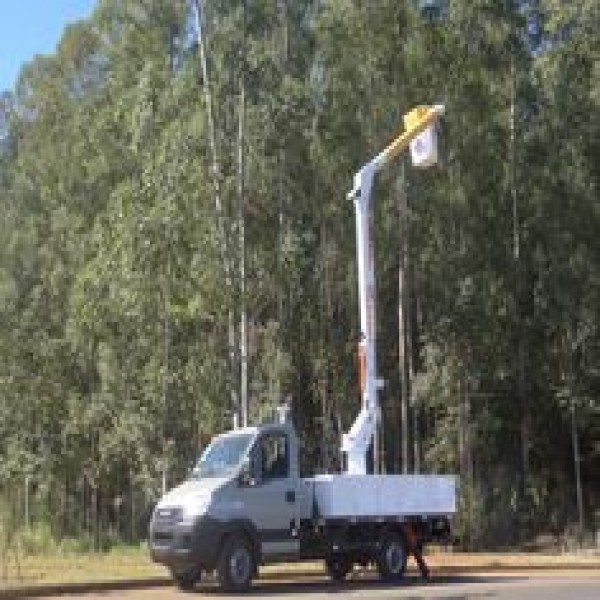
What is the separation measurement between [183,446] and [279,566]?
39.4 ft

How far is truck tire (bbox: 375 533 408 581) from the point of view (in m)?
22.4

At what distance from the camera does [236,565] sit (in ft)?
67.6

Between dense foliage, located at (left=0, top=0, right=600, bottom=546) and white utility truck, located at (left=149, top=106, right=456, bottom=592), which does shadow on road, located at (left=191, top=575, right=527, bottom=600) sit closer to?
white utility truck, located at (left=149, top=106, right=456, bottom=592)

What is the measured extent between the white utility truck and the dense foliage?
1022 cm

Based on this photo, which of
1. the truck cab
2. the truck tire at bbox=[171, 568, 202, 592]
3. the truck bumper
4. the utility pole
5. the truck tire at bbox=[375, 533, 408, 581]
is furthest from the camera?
the utility pole

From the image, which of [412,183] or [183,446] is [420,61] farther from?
[183,446]

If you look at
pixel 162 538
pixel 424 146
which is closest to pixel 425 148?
pixel 424 146

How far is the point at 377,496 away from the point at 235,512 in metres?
2.69

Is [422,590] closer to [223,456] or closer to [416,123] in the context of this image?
[223,456]

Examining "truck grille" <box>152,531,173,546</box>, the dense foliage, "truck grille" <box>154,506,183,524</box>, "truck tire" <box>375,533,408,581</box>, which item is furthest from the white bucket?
the dense foliage

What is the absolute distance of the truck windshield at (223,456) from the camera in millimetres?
21078

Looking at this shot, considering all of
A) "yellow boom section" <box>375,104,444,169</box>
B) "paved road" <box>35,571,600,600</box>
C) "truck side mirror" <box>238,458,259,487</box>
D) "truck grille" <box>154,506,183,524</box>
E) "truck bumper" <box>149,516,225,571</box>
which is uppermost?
"yellow boom section" <box>375,104,444,169</box>

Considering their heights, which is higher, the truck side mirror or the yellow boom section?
the yellow boom section

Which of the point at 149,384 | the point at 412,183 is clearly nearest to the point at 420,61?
the point at 412,183
